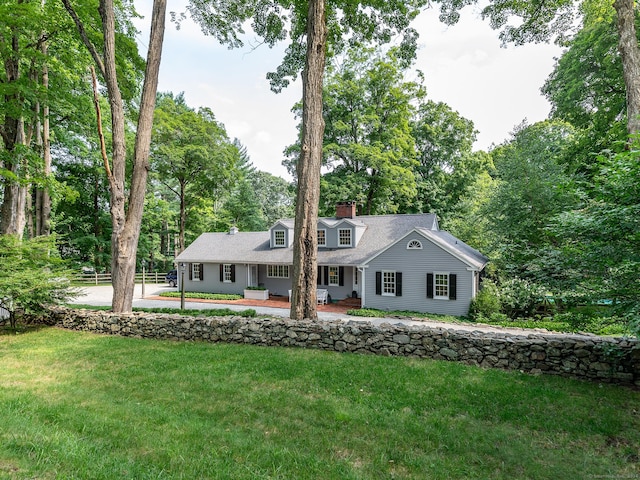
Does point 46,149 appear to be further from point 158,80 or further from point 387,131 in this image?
point 387,131

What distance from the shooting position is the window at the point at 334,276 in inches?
781

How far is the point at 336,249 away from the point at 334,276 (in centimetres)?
169

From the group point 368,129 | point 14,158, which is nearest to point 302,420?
point 14,158

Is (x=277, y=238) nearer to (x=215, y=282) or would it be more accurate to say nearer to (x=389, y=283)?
(x=215, y=282)

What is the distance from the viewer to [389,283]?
16.8m

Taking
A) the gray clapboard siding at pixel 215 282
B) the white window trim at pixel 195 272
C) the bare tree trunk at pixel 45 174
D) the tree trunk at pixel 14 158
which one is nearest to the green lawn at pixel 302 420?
the tree trunk at pixel 14 158

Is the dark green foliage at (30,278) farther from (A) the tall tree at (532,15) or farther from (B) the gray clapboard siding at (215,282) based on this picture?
(A) the tall tree at (532,15)

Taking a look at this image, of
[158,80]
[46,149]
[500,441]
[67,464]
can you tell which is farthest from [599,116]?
[46,149]

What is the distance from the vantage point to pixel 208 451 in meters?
3.29

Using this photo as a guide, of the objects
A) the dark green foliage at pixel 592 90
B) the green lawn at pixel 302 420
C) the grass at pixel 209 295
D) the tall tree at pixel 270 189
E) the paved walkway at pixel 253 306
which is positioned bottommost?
the paved walkway at pixel 253 306

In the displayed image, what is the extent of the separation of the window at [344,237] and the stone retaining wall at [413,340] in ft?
40.4

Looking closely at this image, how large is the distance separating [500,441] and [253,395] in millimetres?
3280

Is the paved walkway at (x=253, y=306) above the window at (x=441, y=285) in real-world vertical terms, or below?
below

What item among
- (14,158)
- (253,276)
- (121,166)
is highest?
(14,158)
